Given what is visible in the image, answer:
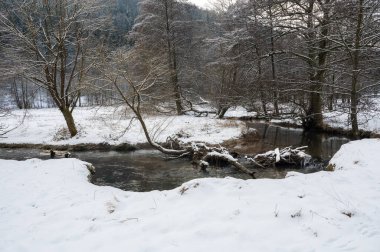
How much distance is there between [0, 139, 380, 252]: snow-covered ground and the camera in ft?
15.1

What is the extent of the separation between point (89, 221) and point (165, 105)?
17.6 metres

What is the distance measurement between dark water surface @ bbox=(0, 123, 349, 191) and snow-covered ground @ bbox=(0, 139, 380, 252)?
2338 mm

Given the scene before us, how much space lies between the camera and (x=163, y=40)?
22531mm

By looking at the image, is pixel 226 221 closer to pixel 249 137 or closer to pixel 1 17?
pixel 249 137

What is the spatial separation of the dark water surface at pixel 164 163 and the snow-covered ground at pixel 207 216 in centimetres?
234

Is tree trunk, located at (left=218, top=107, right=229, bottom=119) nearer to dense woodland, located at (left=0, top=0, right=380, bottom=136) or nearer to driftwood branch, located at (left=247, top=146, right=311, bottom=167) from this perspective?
dense woodland, located at (left=0, top=0, right=380, bottom=136)

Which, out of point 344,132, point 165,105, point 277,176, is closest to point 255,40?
point 344,132

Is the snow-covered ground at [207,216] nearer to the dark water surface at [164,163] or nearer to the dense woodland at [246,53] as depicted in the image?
the dark water surface at [164,163]

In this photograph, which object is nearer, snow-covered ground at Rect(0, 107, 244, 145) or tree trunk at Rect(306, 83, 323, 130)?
snow-covered ground at Rect(0, 107, 244, 145)

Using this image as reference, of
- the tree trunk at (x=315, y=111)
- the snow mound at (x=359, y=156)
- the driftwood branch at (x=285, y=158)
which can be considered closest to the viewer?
the snow mound at (x=359, y=156)

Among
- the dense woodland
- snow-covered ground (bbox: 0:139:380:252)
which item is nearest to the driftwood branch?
the dense woodland

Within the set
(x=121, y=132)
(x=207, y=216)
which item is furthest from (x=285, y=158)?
(x=121, y=132)

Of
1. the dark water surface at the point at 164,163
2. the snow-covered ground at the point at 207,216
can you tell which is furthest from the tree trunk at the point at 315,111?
the snow-covered ground at the point at 207,216

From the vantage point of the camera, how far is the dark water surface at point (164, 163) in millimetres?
10008
